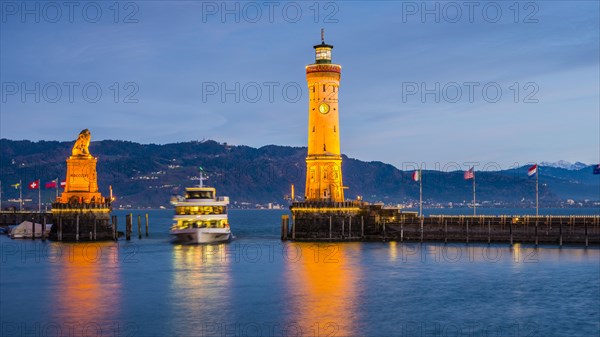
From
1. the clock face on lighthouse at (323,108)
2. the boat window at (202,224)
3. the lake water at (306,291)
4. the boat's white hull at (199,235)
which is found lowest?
the lake water at (306,291)

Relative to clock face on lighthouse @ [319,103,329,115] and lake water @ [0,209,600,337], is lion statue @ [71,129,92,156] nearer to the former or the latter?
lake water @ [0,209,600,337]

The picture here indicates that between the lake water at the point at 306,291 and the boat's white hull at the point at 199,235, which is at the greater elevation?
the boat's white hull at the point at 199,235

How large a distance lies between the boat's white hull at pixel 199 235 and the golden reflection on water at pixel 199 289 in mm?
1352

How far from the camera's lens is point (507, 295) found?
69875 mm

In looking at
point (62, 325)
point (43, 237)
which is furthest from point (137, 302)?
point (43, 237)

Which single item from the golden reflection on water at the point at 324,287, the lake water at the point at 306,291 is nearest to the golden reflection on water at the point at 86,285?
the lake water at the point at 306,291

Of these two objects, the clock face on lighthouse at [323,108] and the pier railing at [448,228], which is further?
the clock face on lighthouse at [323,108]

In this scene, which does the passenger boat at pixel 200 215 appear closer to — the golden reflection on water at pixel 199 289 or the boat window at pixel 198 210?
the boat window at pixel 198 210

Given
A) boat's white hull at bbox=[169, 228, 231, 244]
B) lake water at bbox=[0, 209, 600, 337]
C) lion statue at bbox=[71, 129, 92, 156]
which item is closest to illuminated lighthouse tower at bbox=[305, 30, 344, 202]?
lake water at bbox=[0, 209, 600, 337]

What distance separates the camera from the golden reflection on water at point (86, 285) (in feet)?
195

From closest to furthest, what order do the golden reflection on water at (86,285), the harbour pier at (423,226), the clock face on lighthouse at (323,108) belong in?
the golden reflection on water at (86,285), the harbour pier at (423,226), the clock face on lighthouse at (323,108)

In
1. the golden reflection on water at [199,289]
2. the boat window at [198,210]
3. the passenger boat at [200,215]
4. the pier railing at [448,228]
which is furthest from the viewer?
the boat window at [198,210]

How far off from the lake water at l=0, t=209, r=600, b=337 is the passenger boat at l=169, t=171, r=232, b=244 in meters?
2.52

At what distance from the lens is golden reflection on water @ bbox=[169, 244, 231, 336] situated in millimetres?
58469
